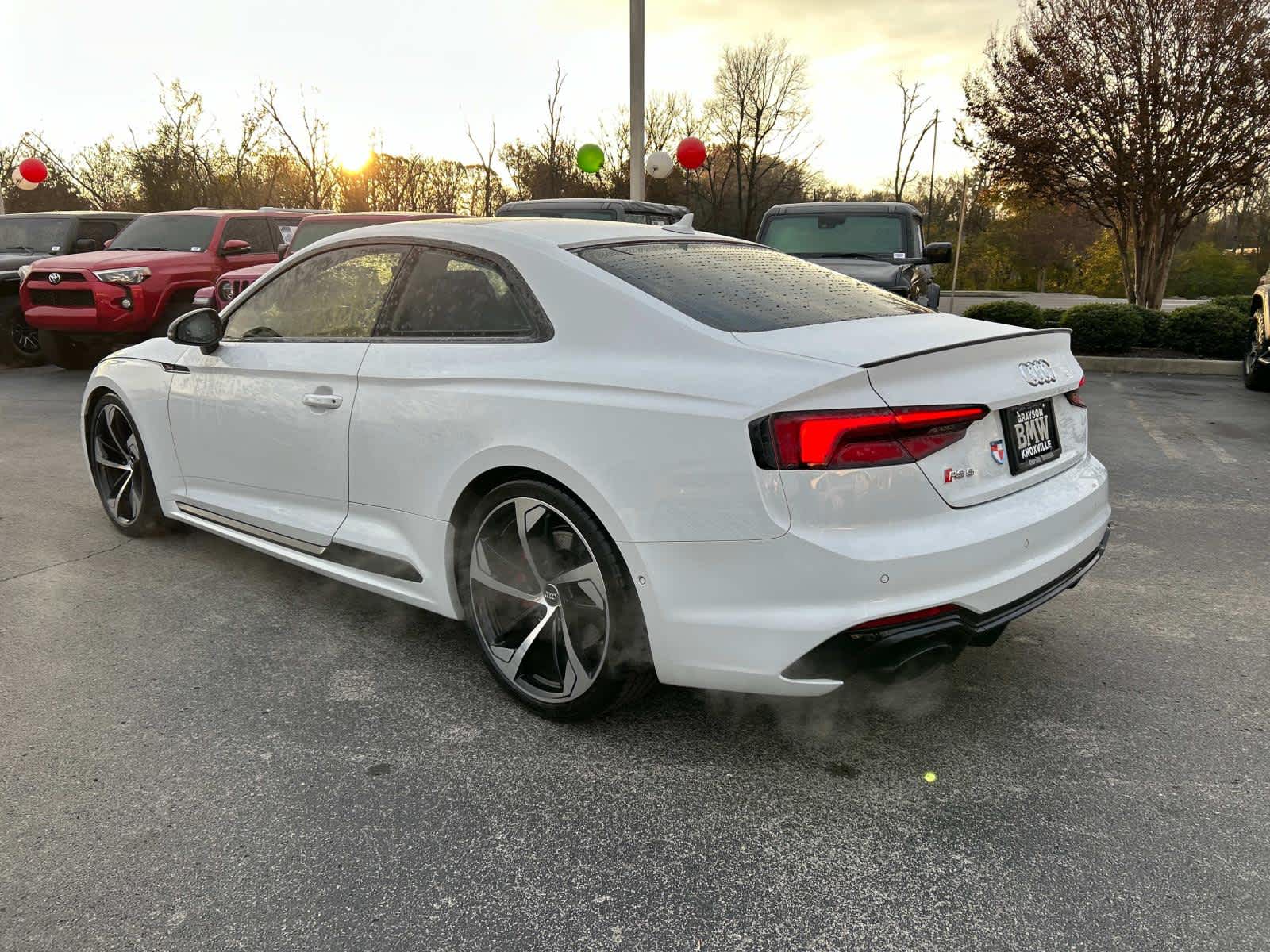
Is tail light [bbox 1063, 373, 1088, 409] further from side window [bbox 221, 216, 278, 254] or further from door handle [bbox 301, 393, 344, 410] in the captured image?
side window [bbox 221, 216, 278, 254]

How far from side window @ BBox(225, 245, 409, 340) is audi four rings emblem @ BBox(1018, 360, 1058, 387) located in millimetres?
2155

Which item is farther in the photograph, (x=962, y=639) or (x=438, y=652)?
(x=438, y=652)

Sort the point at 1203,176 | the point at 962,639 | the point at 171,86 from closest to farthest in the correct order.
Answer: the point at 962,639 → the point at 1203,176 → the point at 171,86

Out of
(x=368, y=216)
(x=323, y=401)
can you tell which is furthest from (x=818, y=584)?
(x=368, y=216)

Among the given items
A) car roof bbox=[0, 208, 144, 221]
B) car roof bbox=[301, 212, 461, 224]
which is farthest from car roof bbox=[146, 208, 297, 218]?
car roof bbox=[0, 208, 144, 221]

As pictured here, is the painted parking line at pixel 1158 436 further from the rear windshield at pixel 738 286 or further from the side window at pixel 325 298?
the side window at pixel 325 298

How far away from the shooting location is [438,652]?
12.2ft

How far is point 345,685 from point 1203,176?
622 inches

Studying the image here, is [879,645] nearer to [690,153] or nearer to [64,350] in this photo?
[64,350]

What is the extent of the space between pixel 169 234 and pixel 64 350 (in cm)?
182

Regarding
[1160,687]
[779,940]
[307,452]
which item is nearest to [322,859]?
[779,940]

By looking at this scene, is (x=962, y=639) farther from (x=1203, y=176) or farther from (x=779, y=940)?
(x=1203, y=176)

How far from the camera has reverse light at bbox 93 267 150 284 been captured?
34.1 feet

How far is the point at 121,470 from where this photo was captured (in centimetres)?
502
